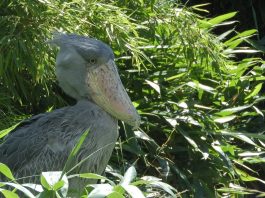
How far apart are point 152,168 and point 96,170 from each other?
87cm

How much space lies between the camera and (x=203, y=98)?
4.70 m

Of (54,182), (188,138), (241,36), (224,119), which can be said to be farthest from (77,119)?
(241,36)

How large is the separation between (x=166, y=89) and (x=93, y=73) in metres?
0.97

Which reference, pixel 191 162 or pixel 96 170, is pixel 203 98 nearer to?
pixel 191 162

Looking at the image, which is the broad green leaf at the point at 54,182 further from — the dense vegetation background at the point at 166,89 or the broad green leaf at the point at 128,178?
the dense vegetation background at the point at 166,89

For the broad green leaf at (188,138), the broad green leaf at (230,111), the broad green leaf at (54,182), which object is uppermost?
the broad green leaf at (54,182)

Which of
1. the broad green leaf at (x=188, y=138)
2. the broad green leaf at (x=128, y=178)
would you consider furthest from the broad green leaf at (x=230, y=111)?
the broad green leaf at (x=128, y=178)

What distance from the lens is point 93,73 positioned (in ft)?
11.9

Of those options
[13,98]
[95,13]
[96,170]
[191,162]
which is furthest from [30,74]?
[191,162]

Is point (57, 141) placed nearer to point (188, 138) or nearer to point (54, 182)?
point (188, 138)

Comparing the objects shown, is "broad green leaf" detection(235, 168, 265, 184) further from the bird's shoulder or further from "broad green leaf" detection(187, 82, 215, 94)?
the bird's shoulder

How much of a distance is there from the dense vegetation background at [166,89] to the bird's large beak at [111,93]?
292 mm

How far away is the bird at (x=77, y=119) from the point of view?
3.42 meters

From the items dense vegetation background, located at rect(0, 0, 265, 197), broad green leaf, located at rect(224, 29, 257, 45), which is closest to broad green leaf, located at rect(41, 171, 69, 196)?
dense vegetation background, located at rect(0, 0, 265, 197)
